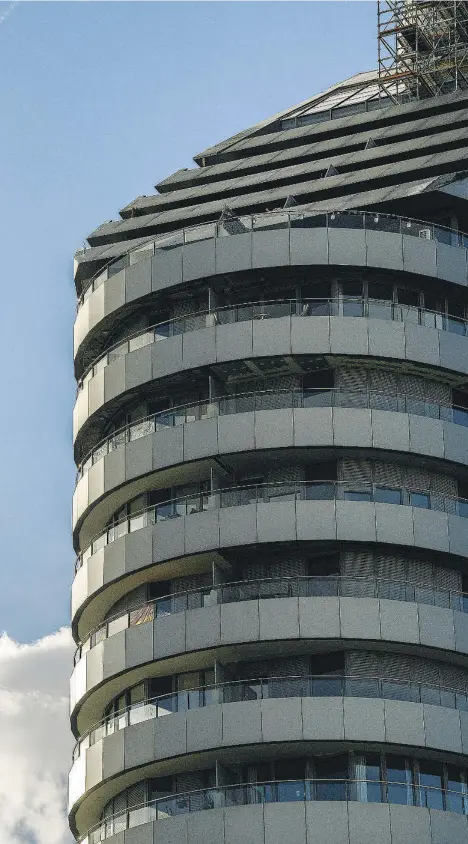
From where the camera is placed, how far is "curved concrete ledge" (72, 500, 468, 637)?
82.6 meters

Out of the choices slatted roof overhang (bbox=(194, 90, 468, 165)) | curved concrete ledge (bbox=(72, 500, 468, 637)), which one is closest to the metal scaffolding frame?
slatted roof overhang (bbox=(194, 90, 468, 165))

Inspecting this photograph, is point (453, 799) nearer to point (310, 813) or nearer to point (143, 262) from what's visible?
point (310, 813)

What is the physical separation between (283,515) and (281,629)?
4853 millimetres

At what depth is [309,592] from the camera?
8188cm

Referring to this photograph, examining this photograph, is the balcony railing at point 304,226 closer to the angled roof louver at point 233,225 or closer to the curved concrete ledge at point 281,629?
the angled roof louver at point 233,225

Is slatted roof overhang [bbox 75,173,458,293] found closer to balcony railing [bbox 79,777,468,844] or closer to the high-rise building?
the high-rise building

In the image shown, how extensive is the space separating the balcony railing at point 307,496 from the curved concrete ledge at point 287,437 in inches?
57.3

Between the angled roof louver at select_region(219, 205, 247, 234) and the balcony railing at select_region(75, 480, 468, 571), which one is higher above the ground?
the angled roof louver at select_region(219, 205, 247, 234)

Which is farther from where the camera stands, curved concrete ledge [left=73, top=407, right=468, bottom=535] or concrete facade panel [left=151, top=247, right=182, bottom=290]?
concrete facade panel [left=151, top=247, right=182, bottom=290]

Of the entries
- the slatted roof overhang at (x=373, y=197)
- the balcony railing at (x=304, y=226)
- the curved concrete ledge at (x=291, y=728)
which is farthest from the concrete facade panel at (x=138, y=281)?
the curved concrete ledge at (x=291, y=728)

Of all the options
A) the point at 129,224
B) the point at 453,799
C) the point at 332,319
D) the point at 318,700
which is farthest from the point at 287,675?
the point at 129,224

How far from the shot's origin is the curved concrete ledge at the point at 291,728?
79.2 metres

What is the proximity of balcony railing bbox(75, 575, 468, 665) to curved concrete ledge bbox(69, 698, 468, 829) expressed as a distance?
14.9 ft

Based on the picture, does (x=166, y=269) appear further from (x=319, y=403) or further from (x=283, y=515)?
(x=283, y=515)
